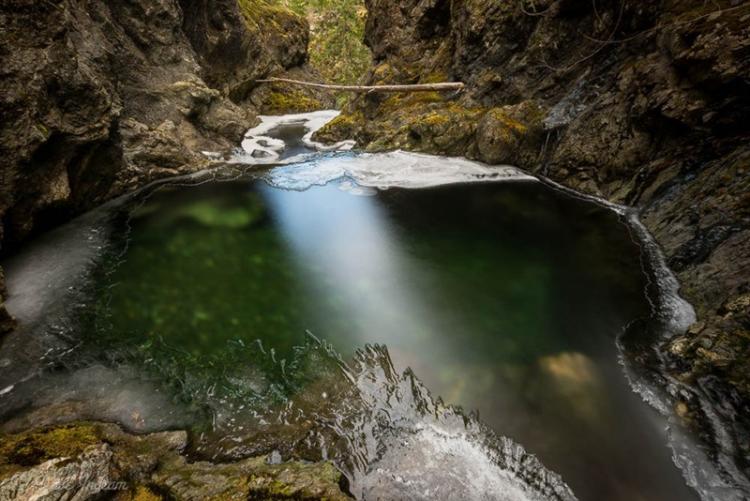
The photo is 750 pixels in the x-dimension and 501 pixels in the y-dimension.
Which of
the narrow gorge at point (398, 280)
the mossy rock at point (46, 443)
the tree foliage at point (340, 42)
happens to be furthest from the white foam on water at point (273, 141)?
the tree foliage at point (340, 42)

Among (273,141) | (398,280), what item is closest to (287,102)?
(273,141)

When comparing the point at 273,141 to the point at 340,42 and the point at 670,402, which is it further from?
the point at 340,42

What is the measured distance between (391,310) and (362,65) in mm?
41121

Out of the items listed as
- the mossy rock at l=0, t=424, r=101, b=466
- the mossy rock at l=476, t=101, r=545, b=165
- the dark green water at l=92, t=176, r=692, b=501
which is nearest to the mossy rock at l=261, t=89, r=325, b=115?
the dark green water at l=92, t=176, r=692, b=501

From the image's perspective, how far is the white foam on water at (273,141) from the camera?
14820 millimetres

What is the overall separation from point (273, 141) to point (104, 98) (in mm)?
9026

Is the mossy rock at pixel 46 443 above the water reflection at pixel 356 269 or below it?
above

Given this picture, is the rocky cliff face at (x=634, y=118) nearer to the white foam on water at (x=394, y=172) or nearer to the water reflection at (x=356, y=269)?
the white foam on water at (x=394, y=172)

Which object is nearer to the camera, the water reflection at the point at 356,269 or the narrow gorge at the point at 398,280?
the narrow gorge at the point at 398,280

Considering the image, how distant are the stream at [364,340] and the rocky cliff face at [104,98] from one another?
978 mm

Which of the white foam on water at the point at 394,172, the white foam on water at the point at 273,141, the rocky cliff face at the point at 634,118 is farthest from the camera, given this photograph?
the white foam on water at the point at 273,141

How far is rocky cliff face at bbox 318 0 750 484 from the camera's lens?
4.77 meters

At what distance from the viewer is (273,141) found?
16766 mm

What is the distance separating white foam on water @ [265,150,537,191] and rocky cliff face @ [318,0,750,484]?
2.05ft
